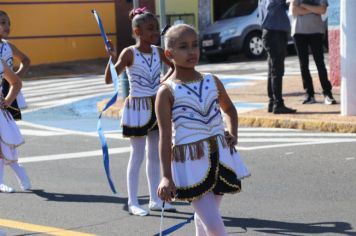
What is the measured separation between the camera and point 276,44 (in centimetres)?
1217

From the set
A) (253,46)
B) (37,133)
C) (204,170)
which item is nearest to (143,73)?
(204,170)

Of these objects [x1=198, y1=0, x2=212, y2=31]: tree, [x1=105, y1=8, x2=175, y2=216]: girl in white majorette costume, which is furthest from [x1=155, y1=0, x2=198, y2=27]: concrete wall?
[x1=105, y1=8, x2=175, y2=216]: girl in white majorette costume

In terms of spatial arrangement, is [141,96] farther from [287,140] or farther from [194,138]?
[287,140]

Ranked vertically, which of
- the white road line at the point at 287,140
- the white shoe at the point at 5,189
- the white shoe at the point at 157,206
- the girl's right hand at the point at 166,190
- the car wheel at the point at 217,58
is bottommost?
the car wheel at the point at 217,58

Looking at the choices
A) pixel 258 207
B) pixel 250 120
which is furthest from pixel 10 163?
pixel 250 120

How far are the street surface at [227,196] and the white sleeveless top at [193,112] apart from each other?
1.68 m

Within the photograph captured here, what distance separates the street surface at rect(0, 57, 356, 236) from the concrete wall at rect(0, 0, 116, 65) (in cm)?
1439

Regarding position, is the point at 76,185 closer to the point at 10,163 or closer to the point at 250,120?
the point at 10,163

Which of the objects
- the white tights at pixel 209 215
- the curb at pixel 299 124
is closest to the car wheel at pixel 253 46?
the curb at pixel 299 124

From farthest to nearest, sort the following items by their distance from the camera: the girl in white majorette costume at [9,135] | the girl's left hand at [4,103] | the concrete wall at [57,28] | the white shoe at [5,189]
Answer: the concrete wall at [57,28] → the white shoe at [5,189] → the girl's left hand at [4,103] → the girl in white majorette costume at [9,135]

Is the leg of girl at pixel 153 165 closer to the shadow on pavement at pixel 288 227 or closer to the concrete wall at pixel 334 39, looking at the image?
the shadow on pavement at pixel 288 227

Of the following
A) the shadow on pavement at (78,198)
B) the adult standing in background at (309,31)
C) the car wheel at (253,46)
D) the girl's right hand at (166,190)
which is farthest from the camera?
the car wheel at (253,46)

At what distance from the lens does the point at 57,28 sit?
2769cm

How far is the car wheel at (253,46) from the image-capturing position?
25.7m
